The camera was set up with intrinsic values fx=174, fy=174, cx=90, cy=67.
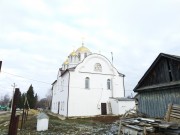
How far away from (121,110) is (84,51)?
1584 centimetres

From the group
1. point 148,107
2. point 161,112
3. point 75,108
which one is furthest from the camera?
point 75,108

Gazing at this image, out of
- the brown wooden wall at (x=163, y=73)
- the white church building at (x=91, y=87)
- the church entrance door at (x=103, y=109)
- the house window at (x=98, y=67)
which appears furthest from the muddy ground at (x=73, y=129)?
the house window at (x=98, y=67)

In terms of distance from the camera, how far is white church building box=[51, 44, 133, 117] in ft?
88.1

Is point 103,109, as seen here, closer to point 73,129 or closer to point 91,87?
point 91,87

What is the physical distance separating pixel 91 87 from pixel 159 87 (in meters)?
16.6

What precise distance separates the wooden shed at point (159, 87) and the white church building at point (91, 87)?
44.4 feet

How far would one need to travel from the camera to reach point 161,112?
1231 cm

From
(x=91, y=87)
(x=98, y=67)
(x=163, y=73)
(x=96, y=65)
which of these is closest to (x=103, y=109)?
(x=91, y=87)

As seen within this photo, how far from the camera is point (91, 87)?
28359 mm

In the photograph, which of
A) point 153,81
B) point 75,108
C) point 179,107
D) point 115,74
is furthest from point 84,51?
point 179,107

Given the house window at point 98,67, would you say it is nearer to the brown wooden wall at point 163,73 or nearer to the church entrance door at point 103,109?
the church entrance door at point 103,109

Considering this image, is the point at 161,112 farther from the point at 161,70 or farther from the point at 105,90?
the point at 105,90

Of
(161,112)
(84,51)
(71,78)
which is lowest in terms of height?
(161,112)

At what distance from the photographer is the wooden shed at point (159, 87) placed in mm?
11633
